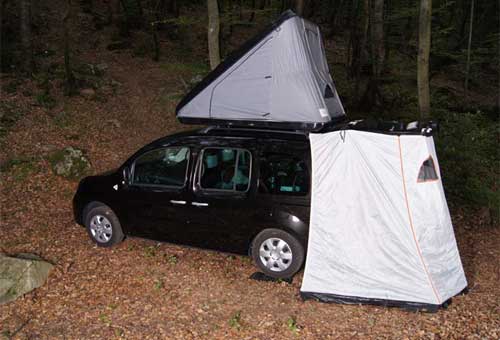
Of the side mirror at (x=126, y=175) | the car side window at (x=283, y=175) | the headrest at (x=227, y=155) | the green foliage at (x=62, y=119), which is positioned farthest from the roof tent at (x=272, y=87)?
the green foliage at (x=62, y=119)

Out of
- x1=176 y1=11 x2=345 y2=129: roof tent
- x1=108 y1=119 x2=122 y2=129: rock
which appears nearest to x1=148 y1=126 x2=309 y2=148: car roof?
x1=176 y1=11 x2=345 y2=129: roof tent

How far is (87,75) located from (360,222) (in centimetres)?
1341

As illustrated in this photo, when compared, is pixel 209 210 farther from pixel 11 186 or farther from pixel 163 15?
pixel 163 15

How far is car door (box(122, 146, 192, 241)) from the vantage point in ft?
21.2

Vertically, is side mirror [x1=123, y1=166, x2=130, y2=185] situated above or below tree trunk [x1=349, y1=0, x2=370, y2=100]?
below

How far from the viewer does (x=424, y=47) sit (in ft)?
31.0

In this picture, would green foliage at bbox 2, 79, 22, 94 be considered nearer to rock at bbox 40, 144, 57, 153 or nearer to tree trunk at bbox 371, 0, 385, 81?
rock at bbox 40, 144, 57, 153

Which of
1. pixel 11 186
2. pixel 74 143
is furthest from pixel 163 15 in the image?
pixel 11 186

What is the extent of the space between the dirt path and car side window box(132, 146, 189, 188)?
1.15 m

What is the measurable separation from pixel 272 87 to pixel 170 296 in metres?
3.29

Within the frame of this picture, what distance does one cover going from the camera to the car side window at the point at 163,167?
255 inches

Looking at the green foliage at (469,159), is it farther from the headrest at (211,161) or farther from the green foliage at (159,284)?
the green foliage at (159,284)

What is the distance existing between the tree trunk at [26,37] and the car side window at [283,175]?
1183cm

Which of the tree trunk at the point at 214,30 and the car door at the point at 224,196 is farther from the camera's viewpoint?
the tree trunk at the point at 214,30
